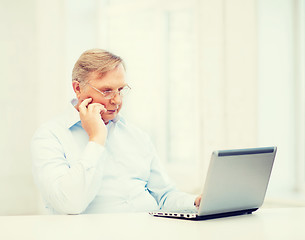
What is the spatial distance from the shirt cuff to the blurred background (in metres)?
1.65

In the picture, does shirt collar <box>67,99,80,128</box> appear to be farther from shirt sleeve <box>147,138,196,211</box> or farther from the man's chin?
shirt sleeve <box>147,138,196,211</box>

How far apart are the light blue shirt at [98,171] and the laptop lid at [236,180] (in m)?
0.35

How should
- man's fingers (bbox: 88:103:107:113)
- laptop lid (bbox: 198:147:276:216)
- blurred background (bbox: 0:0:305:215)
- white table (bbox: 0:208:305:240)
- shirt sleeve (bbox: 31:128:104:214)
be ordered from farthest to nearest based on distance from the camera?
blurred background (bbox: 0:0:305:215) → man's fingers (bbox: 88:103:107:113) → shirt sleeve (bbox: 31:128:104:214) → laptop lid (bbox: 198:147:276:216) → white table (bbox: 0:208:305:240)

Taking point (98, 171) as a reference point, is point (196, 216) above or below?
below

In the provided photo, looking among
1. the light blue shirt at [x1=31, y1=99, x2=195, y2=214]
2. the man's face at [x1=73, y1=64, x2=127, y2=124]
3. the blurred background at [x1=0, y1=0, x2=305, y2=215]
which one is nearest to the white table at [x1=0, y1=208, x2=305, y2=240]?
the light blue shirt at [x1=31, y1=99, x2=195, y2=214]

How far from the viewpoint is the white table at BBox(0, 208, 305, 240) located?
4.55 feet

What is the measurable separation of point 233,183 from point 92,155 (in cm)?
57

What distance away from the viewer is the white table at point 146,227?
1.39m

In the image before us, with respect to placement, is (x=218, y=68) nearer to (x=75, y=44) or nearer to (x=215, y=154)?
(x=75, y=44)

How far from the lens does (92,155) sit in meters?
1.87

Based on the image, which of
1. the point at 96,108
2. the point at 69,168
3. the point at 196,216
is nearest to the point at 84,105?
the point at 96,108

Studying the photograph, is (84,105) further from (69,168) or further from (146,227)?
(146,227)

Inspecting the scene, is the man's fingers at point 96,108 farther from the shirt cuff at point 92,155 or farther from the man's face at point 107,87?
the shirt cuff at point 92,155

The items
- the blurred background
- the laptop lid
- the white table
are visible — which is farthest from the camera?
the blurred background
